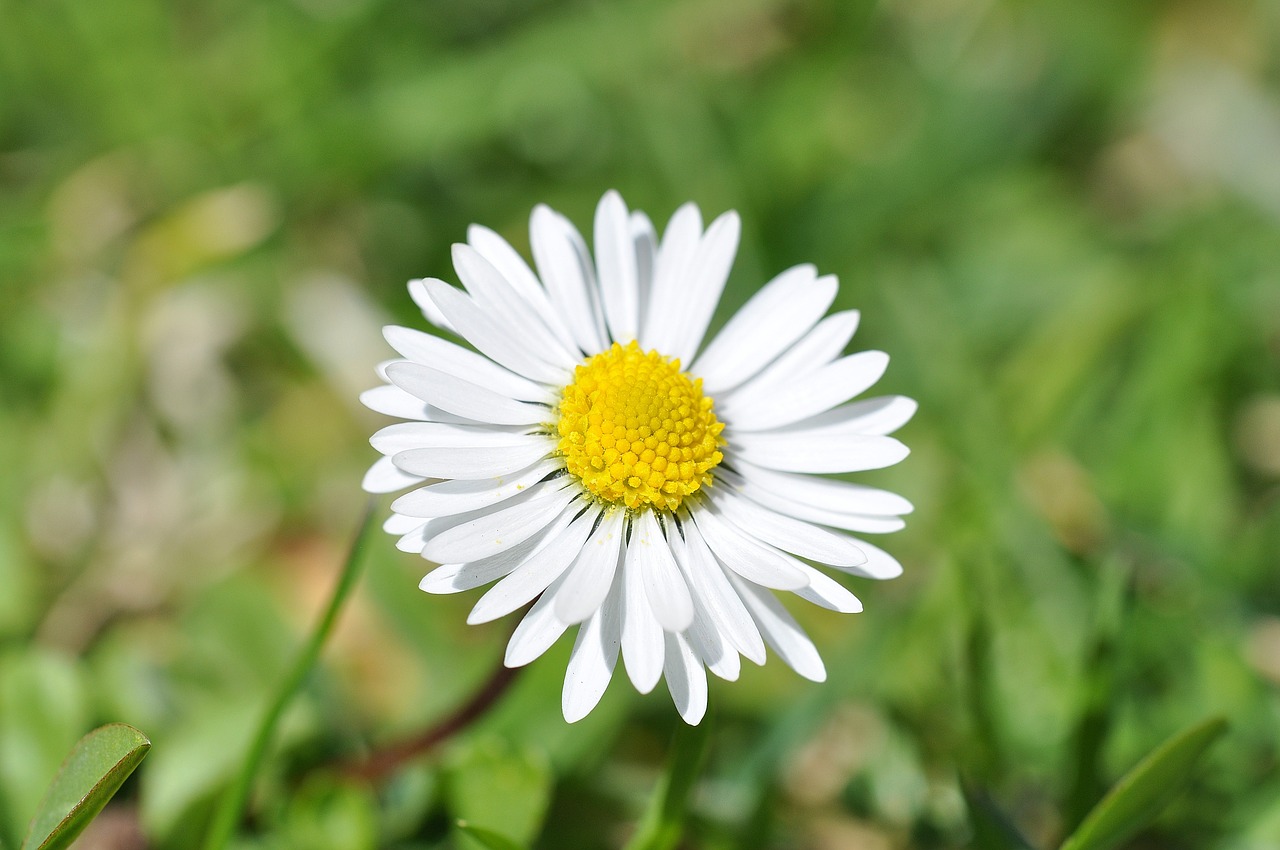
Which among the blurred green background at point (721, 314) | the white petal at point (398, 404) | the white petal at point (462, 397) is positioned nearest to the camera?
the white petal at point (462, 397)

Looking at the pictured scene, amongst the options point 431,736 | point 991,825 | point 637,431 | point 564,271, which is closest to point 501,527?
point 637,431

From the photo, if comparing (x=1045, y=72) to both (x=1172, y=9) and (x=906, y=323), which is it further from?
(x=906, y=323)

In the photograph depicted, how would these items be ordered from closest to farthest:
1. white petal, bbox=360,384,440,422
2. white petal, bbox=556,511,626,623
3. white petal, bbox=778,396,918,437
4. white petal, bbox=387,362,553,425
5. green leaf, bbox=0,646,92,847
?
1. white petal, bbox=556,511,626,623
2. white petal, bbox=387,362,553,425
3. white petal, bbox=360,384,440,422
4. white petal, bbox=778,396,918,437
5. green leaf, bbox=0,646,92,847

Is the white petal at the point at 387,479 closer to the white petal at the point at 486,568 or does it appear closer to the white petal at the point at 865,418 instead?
the white petal at the point at 486,568

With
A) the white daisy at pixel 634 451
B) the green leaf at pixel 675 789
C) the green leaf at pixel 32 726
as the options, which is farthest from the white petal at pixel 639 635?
the green leaf at pixel 32 726

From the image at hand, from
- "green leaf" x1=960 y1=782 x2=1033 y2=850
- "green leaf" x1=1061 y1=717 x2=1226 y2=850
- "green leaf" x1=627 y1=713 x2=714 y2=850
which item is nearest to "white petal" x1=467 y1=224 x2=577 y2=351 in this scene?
"green leaf" x1=627 y1=713 x2=714 y2=850

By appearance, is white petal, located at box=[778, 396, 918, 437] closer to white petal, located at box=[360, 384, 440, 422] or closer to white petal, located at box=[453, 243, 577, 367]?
white petal, located at box=[453, 243, 577, 367]

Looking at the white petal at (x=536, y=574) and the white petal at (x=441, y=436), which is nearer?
the white petal at (x=536, y=574)
